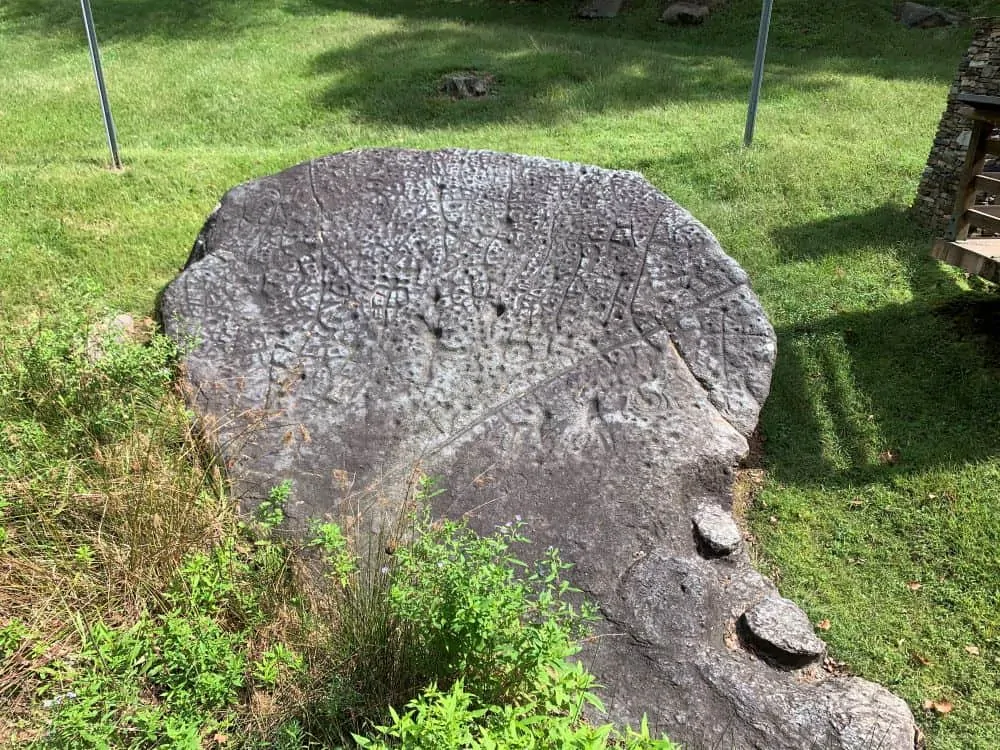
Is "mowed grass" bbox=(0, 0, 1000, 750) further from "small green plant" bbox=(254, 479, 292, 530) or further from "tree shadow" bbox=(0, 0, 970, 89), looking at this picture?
"small green plant" bbox=(254, 479, 292, 530)

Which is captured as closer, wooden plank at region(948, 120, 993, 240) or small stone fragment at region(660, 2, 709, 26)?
wooden plank at region(948, 120, 993, 240)

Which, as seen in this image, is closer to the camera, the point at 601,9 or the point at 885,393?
the point at 885,393

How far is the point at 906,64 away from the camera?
10930 millimetres

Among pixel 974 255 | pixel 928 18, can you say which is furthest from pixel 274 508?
pixel 928 18

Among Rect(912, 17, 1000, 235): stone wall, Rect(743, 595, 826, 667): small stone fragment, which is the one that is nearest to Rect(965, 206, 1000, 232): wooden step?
Rect(912, 17, 1000, 235): stone wall

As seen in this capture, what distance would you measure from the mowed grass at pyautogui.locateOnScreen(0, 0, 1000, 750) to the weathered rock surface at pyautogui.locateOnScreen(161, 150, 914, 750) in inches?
26.5

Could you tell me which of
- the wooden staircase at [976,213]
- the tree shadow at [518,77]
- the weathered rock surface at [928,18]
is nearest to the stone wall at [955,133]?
the wooden staircase at [976,213]

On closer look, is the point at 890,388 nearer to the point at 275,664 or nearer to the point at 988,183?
the point at 988,183

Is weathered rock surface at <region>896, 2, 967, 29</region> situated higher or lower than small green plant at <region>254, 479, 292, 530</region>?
higher

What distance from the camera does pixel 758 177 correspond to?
685 cm


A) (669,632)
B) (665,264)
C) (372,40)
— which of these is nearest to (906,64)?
(372,40)

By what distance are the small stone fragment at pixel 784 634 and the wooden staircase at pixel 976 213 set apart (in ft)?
8.00

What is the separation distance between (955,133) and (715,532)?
14.4 feet

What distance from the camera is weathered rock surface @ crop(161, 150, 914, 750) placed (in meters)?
3.05
